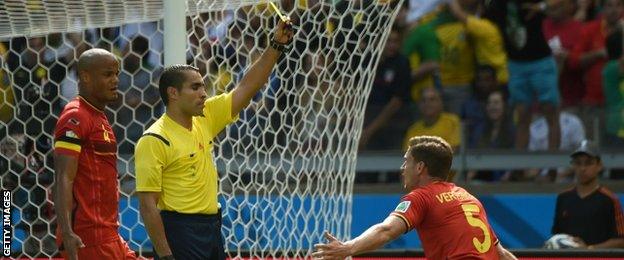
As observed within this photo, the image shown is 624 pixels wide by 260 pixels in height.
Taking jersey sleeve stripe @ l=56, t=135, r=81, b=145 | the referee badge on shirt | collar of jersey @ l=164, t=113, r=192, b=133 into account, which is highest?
collar of jersey @ l=164, t=113, r=192, b=133

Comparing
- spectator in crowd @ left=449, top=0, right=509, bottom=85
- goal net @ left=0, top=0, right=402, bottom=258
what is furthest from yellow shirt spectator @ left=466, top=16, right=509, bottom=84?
goal net @ left=0, top=0, right=402, bottom=258

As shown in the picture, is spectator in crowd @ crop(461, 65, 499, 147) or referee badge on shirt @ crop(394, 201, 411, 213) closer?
referee badge on shirt @ crop(394, 201, 411, 213)

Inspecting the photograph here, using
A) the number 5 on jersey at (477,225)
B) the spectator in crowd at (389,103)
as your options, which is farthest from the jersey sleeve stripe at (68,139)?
the spectator in crowd at (389,103)

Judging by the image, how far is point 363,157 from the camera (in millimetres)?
10586

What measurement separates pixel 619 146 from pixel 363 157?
6.50 ft

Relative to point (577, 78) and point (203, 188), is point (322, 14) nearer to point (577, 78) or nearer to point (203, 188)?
point (203, 188)

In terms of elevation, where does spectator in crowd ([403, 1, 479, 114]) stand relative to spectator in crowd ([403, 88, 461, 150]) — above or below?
above

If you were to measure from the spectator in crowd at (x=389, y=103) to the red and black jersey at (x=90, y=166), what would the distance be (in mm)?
4535

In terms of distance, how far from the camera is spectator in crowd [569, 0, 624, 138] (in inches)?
419

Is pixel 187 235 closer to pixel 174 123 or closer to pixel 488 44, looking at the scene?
pixel 174 123

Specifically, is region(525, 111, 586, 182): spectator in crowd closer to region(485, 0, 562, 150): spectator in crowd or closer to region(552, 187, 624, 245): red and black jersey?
region(485, 0, 562, 150): spectator in crowd

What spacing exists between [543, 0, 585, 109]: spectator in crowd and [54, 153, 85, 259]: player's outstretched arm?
228 inches

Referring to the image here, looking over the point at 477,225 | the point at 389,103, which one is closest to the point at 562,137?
the point at 389,103

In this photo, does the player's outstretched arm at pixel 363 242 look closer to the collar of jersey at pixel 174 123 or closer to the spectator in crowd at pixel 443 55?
the collar of jersey at pixel 174 123
